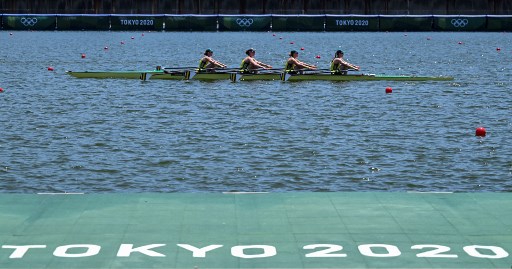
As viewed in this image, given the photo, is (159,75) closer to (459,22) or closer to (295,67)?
(295,67)

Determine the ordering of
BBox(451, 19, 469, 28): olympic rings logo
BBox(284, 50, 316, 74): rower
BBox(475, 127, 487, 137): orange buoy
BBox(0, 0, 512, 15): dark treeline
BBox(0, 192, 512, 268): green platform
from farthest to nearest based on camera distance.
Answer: BBox(0, 0, 512, 15): dark treeline < BBox(451, 19, 469, 28): olympic rings logo < BBox(284, 50, 316, 74): rower < BBox(475, 127, 487, 137): orange buoy < BBox(0, 192, 512, 268): green platform

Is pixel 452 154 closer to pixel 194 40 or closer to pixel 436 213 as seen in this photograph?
pixel 436 213

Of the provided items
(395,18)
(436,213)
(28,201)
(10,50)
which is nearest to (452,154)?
(436,213)

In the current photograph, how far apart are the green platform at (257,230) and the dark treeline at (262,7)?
81.2 meters

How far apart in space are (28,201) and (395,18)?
72434 mm

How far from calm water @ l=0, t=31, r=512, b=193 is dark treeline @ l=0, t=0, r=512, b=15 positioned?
44.4 m

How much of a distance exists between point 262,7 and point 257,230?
8357cm

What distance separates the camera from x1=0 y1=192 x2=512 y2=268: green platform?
11.2m

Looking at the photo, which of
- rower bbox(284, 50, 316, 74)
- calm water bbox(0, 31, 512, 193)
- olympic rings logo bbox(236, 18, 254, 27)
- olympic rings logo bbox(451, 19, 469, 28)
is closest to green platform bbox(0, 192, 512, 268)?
calm water bbox(0, 31, 512, 193)

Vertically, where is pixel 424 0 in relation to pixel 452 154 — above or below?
above

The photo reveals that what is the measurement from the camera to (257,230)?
1260 centimetres

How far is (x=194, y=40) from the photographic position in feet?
246

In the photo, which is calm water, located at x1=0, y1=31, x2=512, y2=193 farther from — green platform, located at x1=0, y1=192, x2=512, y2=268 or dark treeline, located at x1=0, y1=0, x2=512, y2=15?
dark treeline, located at x1=0, y1=0, x2=512, y2=15

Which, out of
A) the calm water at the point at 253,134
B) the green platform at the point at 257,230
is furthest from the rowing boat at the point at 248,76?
the green platform at the point at 257,230
